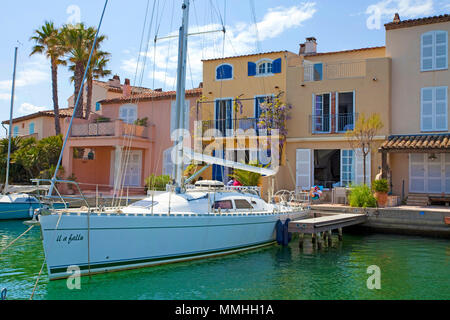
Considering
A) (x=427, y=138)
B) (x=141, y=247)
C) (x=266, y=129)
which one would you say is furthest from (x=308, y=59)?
(x=141, y=247)

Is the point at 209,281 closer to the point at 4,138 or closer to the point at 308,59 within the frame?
the point at 308,59

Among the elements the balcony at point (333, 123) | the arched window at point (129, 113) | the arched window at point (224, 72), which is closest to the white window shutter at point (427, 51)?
the balcony at point (333, 123)

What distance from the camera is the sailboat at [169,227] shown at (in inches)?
371

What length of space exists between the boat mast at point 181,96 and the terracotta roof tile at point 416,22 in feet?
40.1

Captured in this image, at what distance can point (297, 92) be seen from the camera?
73.0ft

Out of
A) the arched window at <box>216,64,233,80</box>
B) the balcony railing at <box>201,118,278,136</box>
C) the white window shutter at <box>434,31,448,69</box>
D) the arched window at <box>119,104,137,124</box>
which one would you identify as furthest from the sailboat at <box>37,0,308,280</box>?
the arched window at <box>119,104,137,124</box>

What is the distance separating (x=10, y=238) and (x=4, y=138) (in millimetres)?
16387

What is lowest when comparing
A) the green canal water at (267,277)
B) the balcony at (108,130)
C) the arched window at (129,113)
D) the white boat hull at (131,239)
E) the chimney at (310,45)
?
the green canal water at (267,277)

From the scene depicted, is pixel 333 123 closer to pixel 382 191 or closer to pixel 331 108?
pixel 331 108

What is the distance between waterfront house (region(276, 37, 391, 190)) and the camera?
2050 cm

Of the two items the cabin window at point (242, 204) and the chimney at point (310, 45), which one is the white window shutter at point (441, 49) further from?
the cabin window at point (242, 204)

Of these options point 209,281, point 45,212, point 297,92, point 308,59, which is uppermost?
point 308,59

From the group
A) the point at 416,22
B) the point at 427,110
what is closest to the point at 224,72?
the point at 416,22
